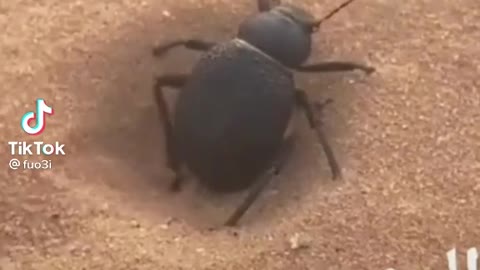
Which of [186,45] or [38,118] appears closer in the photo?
[38,118]

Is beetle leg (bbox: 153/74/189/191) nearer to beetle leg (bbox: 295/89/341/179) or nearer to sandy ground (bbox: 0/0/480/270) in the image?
sandy ground (bbox: 0/0/480/270)

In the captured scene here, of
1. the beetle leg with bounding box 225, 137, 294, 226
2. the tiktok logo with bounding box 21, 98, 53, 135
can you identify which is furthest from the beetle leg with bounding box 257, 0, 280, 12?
the tiktok logo with bounding box 21, 98, 53, 135

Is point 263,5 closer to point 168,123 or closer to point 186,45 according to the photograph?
point 186,45

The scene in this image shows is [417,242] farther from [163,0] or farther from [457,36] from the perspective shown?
[163,0]

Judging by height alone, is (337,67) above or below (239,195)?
above

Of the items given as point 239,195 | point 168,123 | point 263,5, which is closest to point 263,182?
point 239,195

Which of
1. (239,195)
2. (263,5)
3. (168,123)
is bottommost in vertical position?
(239,195)

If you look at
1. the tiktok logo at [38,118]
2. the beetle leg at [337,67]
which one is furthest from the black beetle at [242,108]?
the tiktok logo at [38,118]
